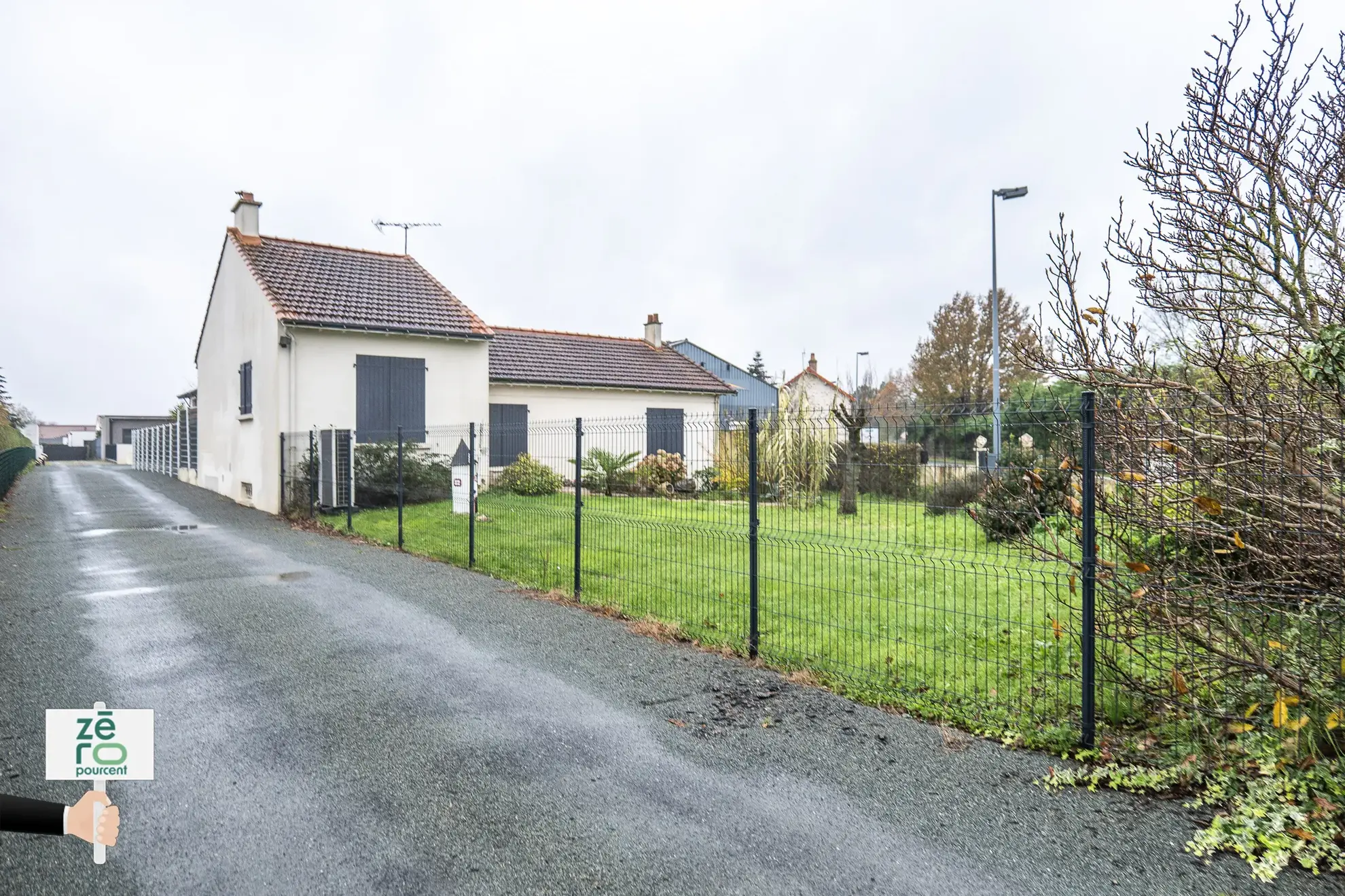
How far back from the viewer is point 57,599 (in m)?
7.49

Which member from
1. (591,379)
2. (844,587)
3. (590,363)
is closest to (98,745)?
(844,587)

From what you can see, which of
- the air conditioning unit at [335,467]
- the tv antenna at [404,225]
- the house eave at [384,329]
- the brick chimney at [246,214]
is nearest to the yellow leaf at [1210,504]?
the air conditioning unit at [335,467]

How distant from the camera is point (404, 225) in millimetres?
20906

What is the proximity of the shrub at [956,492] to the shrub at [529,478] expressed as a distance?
5.56 meters

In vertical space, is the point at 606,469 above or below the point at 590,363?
below

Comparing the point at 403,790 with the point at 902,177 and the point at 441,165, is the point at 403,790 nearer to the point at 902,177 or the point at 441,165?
the point at 902,177

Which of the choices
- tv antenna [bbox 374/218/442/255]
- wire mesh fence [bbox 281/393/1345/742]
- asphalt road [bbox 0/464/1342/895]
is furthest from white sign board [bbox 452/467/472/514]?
tv antenna [bbox 374/218/442/255]

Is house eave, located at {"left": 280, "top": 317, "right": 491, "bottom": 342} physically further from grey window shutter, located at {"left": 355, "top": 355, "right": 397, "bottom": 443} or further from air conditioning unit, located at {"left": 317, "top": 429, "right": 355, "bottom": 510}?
Answer: air conditioning unit, located at {"left": 317, "top": 429, "right": 355, "bottom": 510}

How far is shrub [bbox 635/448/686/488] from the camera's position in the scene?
24.1 feet

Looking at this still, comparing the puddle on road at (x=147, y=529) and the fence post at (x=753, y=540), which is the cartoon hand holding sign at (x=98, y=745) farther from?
the puddle on road at (x=147, y=529)

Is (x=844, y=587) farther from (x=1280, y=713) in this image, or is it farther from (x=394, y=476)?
(x=394, y=476)

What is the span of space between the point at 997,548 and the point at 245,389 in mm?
17473

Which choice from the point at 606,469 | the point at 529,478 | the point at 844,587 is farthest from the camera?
the point at 529,478

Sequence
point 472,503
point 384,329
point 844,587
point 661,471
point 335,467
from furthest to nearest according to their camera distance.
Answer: point 384,329
point 335,467
point 472,503
point 661,471
point 844,587
